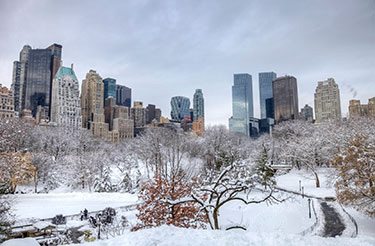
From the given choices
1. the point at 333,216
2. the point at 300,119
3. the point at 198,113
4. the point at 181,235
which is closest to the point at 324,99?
the point at 333,216

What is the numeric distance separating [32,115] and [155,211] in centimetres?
3475

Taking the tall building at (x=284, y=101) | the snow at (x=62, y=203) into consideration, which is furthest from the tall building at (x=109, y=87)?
the snow at (x=62, y=203)

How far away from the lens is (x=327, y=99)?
17938 mm

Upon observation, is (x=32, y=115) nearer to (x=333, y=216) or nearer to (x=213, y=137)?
(x=213, y=137)

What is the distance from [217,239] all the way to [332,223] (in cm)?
1162

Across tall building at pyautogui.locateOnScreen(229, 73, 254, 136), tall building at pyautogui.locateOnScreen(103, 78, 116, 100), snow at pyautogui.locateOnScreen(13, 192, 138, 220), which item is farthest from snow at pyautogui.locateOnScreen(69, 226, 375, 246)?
tall building at pyautogui.locateOnScreen(103, 78, 116, 100)

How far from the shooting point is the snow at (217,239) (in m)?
5.25

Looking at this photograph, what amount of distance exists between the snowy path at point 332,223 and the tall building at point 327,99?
6.32 m

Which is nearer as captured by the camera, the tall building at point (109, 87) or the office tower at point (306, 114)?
the office tower at point (306, 114)

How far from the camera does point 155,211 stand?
8.77 metres

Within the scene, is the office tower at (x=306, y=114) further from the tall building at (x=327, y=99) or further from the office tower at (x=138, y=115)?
the office tower at (x=138, y=115)

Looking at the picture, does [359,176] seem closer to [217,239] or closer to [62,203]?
[217,239]

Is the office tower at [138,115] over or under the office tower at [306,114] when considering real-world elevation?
over

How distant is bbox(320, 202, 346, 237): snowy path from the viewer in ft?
41.5
